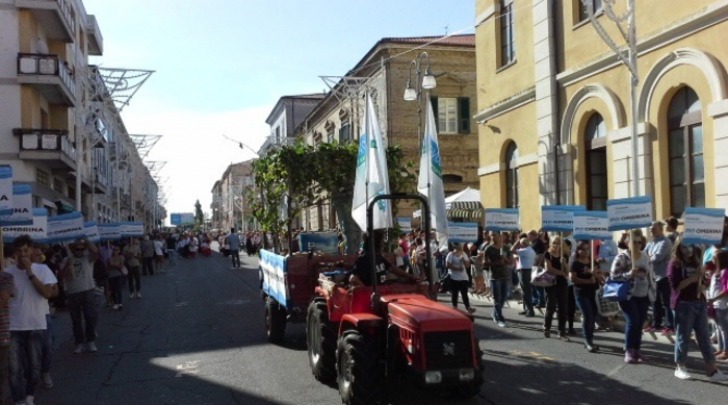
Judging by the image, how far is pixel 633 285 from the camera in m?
10.4

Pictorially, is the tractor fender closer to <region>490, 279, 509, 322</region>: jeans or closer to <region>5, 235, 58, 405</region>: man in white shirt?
<region>5, 235, 58, 405</region>: man in white shirt

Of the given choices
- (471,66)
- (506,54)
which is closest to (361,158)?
(506,54)

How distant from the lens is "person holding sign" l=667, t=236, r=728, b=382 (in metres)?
9.23

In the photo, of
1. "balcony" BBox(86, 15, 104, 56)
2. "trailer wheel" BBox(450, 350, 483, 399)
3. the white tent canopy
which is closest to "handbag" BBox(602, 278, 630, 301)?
"trailer wheel" BBox(450, 350, 483, 399)

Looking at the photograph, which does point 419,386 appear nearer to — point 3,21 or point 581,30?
point 581,30

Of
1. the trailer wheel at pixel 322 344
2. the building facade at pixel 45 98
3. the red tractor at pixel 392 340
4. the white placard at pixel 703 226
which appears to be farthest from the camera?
the building facade at pixel 45 98

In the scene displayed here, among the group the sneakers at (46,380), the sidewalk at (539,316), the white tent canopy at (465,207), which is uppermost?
the white tent canopy at (465,207)

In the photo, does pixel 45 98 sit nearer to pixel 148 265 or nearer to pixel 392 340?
pixel 148 265

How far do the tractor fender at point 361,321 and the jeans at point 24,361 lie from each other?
3560 mm

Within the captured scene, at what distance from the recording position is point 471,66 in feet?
124

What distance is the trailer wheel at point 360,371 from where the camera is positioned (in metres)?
7.55

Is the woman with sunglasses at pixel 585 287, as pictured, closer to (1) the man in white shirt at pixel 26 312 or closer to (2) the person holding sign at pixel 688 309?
Result: (2) the person holding sign at pixel 688 309

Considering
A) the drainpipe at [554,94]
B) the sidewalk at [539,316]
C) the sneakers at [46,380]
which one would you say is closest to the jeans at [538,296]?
the sidewalk at [539,316]

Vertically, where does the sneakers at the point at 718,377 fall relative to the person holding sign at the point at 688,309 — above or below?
below
